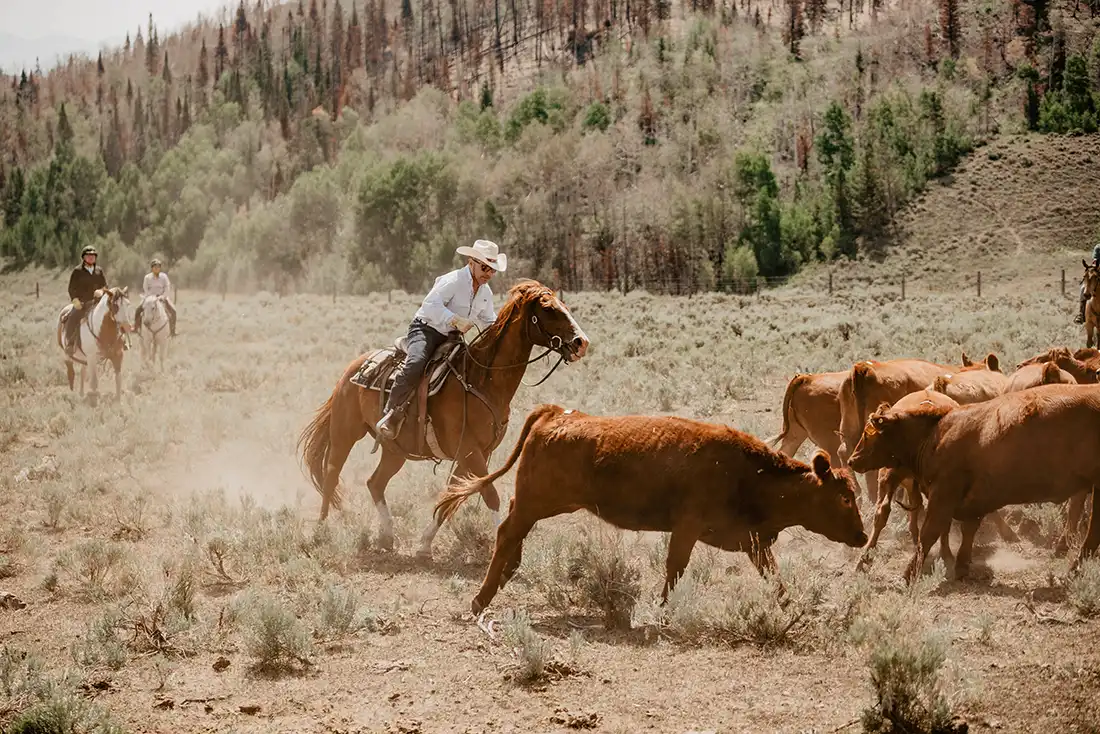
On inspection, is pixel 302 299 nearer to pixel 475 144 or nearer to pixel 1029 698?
pixel 475 144

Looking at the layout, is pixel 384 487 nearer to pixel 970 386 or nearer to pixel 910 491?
pixel 910 491

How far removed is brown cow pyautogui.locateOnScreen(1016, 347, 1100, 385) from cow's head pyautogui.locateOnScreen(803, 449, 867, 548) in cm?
426

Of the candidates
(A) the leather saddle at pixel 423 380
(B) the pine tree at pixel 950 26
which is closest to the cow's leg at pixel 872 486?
(A) the leather saddle at pixel 423 380

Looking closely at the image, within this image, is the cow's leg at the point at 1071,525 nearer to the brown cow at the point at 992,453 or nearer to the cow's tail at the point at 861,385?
the brown cow at the point at 992,453

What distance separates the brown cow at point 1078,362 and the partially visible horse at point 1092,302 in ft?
40.5

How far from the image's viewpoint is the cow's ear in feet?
23.3

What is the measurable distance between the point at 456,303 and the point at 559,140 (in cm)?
7346

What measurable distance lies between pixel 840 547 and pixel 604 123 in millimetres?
92147

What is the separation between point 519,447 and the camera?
752 cm

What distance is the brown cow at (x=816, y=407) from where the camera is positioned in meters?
10.6

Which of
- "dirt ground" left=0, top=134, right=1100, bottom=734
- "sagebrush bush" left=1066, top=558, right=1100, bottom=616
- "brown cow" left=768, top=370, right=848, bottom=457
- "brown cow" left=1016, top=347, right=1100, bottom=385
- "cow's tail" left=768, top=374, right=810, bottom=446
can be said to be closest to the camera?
"dirt ground" left=0, top=134, right=1100, bottom=734

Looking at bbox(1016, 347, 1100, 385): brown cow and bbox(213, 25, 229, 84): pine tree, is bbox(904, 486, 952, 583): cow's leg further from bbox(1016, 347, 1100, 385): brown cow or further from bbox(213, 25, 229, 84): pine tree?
bbox(213, 25, 229, 84): pine tree

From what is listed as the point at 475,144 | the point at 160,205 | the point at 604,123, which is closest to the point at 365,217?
the point at 475,144

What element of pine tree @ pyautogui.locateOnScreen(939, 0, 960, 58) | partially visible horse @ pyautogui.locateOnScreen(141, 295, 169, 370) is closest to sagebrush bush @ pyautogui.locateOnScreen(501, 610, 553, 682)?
partially visible horse @ pyautogui.locateOnScreen(141, 295, 169, 370)
